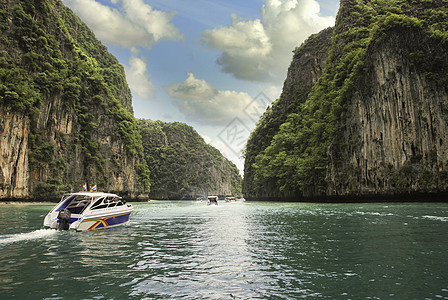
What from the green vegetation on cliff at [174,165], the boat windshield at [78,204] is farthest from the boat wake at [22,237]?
the green vegetation on cliff at [174,165]

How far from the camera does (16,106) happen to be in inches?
2014

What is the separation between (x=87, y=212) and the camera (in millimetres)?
19281

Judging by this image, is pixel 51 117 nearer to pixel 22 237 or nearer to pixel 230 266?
pixel 22 237

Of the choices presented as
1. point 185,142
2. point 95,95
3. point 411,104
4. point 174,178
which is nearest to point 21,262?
point 411,104

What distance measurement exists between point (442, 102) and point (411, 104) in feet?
12.2

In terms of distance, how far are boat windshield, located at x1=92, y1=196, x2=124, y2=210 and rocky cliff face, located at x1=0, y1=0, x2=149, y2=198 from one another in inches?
1397

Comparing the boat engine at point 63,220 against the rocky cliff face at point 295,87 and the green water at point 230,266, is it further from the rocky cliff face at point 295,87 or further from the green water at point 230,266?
the rocky cliff face at point 295,87

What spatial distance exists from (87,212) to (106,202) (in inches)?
90.0

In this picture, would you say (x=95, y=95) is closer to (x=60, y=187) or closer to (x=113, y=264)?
(x=60, y=187)

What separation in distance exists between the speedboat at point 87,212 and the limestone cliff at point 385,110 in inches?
1528

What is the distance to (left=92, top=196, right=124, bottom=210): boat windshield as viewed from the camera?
20.3m

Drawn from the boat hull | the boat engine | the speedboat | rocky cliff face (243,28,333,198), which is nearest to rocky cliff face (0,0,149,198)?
the speedboat

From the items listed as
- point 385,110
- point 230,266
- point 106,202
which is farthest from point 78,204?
point 385,110

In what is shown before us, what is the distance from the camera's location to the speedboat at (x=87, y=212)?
18547 millimetres
